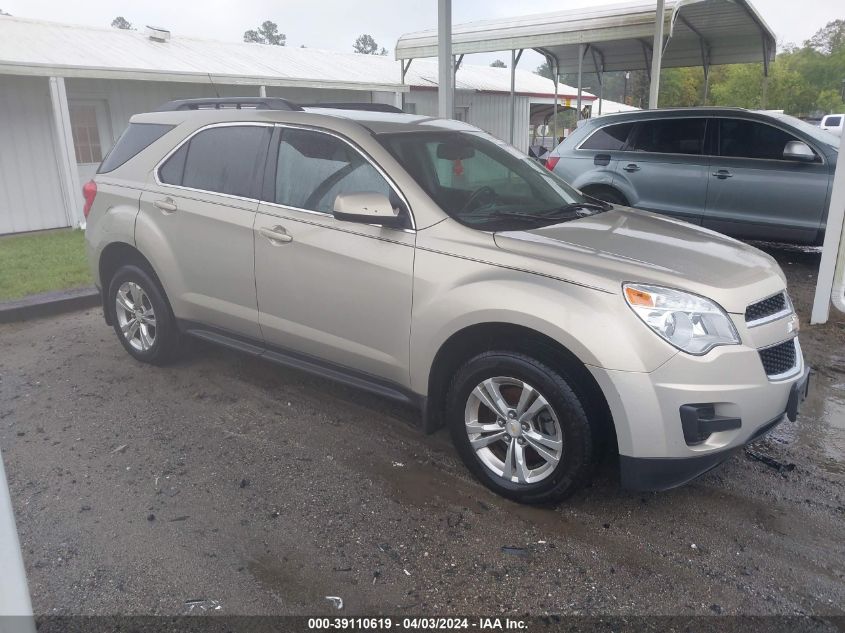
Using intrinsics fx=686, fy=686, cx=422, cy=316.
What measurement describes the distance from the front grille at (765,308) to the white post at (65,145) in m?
11.1

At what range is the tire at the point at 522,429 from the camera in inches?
120

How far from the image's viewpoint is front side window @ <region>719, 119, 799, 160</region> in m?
7.62

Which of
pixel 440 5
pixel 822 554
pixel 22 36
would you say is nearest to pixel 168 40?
pixel 22 36

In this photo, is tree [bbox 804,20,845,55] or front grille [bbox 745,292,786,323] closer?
front grille [bbox 745,292,786,323]

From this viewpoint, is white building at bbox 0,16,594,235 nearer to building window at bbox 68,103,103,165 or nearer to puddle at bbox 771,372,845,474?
building window at bbox 68,103,103,165

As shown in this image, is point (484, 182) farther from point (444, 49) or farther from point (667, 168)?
point (667, 168)

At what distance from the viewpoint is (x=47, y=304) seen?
677 centimetres

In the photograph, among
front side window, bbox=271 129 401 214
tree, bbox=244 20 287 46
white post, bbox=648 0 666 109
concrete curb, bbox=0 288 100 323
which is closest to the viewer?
front side window, bbox=271 129 401 214

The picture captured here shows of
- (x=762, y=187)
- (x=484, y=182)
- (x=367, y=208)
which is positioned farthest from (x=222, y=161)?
(x=762, y=187)

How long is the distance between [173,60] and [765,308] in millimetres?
13077

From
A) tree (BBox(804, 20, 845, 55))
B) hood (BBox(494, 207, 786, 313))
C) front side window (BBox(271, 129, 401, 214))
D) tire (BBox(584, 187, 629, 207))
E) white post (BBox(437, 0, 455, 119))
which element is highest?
tree (BBox(804, 20, 845, 55))

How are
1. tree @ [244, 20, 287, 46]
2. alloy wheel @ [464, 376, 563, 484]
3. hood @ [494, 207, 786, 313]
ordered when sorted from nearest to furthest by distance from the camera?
hood @ [494, 207, 786, 313]
alloy wheel @ [464, 376, 563, 484]
tree @ [244, 20, 287, 46]

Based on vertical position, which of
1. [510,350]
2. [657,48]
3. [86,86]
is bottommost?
[510,350]

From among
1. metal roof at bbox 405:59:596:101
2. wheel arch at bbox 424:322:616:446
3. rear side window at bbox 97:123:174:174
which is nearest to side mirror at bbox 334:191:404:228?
wheel arch at bbox 424:322:616:446
